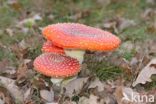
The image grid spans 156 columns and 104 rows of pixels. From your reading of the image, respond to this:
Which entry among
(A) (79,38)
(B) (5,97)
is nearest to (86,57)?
(A) (79,38)

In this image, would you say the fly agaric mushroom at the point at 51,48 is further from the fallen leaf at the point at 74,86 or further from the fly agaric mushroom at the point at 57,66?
the fallen leaf at the point at 74,86

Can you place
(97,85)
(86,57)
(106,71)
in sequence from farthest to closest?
(86,57) → (106,71) → (97,85)

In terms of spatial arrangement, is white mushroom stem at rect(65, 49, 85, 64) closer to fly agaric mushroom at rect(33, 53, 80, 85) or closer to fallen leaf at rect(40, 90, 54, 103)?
fly agaric mushroom at rect(33, 53, 80, 85)

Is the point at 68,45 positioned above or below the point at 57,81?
above

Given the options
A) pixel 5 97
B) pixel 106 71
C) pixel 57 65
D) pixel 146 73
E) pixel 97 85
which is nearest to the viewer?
pixel 5 97

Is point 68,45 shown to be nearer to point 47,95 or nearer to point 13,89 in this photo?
point 47,95

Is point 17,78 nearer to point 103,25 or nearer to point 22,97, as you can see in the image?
point 22,97

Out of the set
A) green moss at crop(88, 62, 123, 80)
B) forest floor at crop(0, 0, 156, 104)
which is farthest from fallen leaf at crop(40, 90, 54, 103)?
green moss at crop(88, 62, 123, 80)
